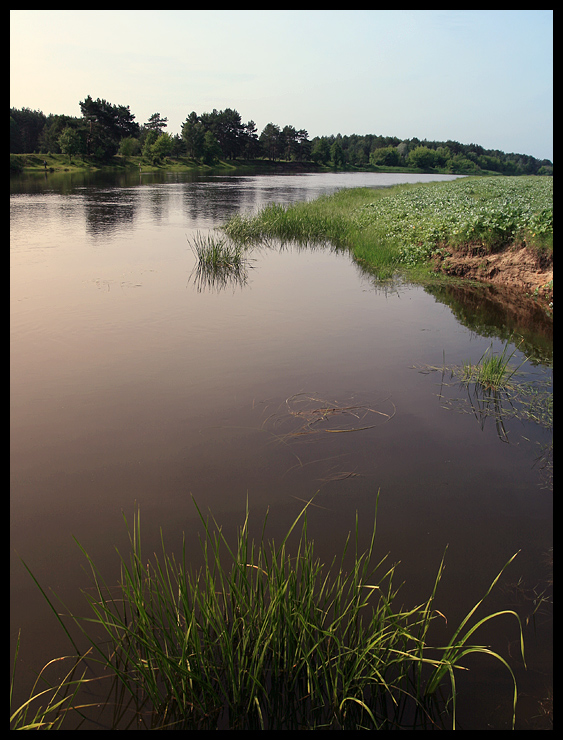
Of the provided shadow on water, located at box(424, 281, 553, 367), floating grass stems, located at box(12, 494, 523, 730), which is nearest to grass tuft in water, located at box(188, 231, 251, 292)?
shadow on water, located at box(424, 281, 553, 367)

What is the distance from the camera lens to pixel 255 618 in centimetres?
272

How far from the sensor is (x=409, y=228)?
16391 mm

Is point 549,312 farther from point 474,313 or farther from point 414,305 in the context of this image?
point 414,305

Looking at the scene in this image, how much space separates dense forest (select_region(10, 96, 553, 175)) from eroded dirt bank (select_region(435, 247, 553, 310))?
72.7 meters

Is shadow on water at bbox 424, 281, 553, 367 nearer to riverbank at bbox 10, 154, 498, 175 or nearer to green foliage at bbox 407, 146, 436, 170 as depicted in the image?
riverbank at bbox 10, 154, 498, 175

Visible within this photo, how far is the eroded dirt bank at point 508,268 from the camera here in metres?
11.3

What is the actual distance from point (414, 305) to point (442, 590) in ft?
26.9

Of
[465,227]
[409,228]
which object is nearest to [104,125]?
[409,228]

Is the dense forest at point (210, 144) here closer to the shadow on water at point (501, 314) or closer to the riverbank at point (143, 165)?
the riverbank at point (143, 165)

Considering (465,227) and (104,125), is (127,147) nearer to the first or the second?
(104,125)

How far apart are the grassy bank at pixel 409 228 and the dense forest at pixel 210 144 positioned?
214 feet

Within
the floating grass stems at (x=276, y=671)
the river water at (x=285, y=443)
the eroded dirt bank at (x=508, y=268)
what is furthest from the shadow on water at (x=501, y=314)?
the floating grass stems at (x=276, y=671)

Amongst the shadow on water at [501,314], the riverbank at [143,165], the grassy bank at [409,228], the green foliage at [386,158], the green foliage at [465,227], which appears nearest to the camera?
the shadow on water at [501,314]

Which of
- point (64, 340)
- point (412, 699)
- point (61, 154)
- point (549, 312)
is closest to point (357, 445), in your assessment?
point (412, 699)
